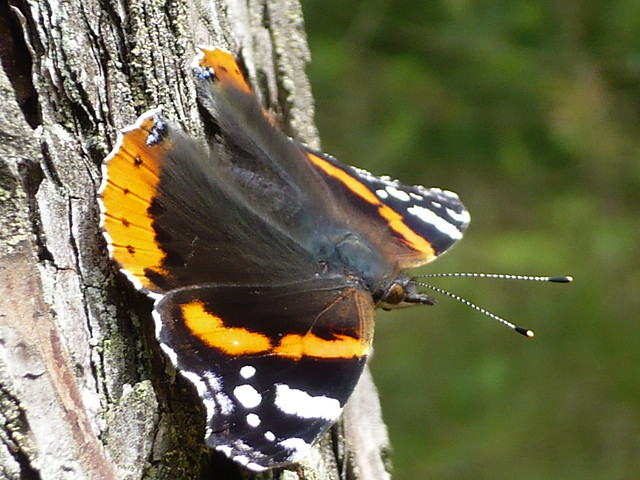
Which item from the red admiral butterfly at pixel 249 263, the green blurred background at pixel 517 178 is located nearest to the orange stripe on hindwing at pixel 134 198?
the red admiral butterfly at pixel 249 263

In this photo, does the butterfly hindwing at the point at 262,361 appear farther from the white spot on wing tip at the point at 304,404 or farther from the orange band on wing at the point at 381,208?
the orange band on wing at the point at 381,208

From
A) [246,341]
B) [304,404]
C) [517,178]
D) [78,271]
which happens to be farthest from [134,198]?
[517,178]

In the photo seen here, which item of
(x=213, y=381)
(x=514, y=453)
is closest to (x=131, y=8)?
(x=213, y=381)

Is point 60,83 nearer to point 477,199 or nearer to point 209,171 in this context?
point 209,171

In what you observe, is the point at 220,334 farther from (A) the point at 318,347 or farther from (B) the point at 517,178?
(B) the point at 517,178

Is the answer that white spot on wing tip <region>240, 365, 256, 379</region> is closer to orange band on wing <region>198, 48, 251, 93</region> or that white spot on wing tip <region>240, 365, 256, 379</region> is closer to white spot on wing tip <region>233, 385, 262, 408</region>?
white spot on wing tip <region>233, 385, 262, 408</region>
